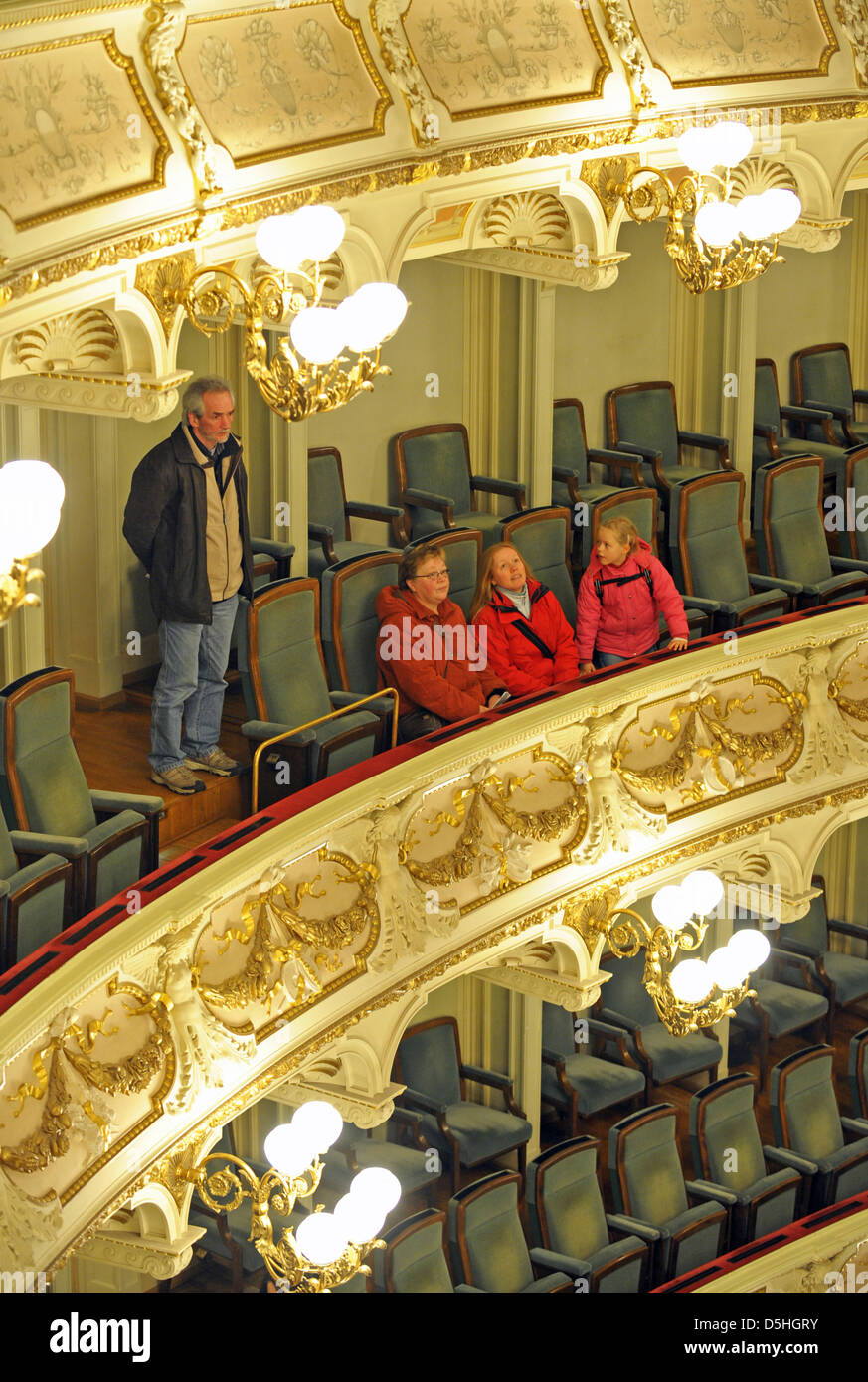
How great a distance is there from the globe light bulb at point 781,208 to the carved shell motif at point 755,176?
687mm

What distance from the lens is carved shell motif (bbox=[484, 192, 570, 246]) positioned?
726cm

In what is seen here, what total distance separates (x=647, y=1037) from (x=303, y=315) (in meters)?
5.81

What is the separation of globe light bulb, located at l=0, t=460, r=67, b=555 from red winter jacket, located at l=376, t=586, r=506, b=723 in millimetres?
3232

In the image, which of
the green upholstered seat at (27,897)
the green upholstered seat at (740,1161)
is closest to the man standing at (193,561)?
the green upholstered seat at (27,897)

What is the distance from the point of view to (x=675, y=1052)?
10133 millimetres

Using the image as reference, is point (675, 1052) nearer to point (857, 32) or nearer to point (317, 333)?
point (857, 32)

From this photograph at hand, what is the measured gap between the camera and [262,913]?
5.76 m

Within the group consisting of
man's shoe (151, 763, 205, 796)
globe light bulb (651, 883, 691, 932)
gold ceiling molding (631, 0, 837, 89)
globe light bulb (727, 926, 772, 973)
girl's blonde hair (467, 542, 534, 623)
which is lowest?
globe light bulb (727, 926, 772, 973)

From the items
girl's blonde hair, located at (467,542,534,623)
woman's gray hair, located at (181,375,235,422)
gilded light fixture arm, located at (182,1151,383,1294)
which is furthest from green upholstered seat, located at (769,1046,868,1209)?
woman's gray hair, located at (181,375,235,422)

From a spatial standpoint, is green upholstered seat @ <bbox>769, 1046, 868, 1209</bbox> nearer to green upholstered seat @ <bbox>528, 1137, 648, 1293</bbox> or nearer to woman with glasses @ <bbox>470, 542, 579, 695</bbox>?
green upholstered seat @ <bbox>528, 1137, 648, 1293</bbox>

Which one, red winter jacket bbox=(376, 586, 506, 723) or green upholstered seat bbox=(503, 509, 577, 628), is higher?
green upholstered seat bbox=(503, 509, 577, 628)

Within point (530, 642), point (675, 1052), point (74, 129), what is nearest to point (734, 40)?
point (530, 642)

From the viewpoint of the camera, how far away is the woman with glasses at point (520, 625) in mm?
6852
